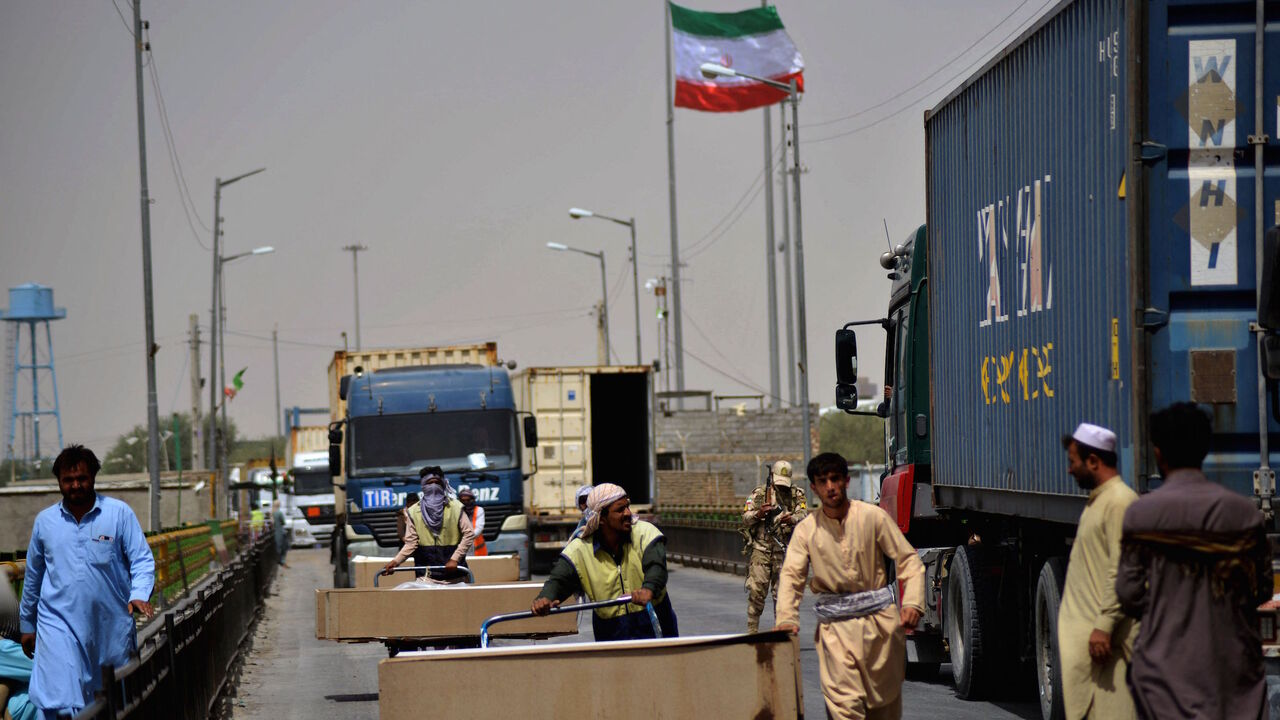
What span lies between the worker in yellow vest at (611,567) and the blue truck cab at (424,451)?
16.8 meters

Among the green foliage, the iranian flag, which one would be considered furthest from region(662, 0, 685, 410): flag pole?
the green foliage

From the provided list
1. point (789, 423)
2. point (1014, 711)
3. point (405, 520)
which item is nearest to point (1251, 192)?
point (1014, 711)

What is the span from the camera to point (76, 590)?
941cm

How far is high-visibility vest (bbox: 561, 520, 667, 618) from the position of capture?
929cm

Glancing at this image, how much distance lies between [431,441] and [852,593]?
1795 centimetres

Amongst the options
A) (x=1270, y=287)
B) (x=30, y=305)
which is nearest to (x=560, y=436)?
(x=1270, y=287)

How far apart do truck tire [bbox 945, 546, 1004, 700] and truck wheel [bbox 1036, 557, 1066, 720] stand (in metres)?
1.55

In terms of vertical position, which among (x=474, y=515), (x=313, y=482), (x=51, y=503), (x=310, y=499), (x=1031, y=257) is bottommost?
(x=310, y=499)

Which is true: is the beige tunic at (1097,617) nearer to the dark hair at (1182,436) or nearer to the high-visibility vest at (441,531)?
the dark hair at (1182,436)

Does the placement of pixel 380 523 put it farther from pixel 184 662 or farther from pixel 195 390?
pixel 195 390

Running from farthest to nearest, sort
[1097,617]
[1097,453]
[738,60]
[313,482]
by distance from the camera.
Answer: [313,482] → [738,60] → [1097,453] → [1097,617]

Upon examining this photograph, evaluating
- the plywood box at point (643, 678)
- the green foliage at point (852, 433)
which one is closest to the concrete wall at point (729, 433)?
the green foliage at point (852, 433)

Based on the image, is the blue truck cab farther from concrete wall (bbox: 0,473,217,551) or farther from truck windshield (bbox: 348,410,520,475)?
concrete wall (bbox: 0,473,217,551)

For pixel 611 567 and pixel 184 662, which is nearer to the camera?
pixel 611 567
